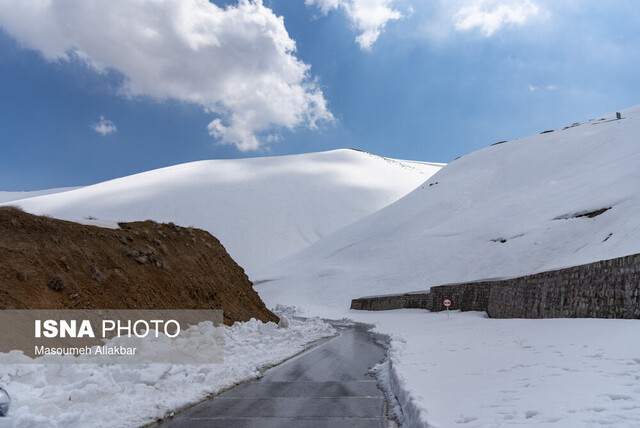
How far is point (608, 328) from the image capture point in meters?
9.90

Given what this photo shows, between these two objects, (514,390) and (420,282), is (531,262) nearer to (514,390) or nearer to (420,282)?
(420,282)

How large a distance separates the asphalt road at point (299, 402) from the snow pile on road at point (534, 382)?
585mm

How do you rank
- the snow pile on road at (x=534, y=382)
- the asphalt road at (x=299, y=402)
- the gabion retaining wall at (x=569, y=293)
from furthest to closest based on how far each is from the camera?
the gabion retaining wall at (x=569, y=293)
the asphalt road at (x=299, y=402)
the snow pile on road at (x=534, y=382)

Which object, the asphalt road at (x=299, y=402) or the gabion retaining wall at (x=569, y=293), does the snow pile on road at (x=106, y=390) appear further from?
the gabion retaining wall at (x=569, y=293)

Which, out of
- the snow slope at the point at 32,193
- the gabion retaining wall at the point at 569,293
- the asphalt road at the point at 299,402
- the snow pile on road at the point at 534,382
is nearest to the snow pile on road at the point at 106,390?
the asphalt road at the point at 299,402

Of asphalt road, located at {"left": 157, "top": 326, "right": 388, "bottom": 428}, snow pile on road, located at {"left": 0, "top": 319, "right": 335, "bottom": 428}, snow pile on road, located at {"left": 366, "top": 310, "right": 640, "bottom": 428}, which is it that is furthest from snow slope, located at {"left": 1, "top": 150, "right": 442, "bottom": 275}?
snow pile on road, located at {"left": 0, "top": 319, "right": 335, "bottom": 428}

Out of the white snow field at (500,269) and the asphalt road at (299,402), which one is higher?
the white snow field at (500,269)

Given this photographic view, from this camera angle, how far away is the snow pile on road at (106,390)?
5.79m

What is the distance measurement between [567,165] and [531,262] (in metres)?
26.3

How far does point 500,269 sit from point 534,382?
1462 inches

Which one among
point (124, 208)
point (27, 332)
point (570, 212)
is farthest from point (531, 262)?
point (124, 208)

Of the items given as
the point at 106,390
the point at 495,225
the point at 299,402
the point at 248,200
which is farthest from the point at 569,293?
the point at 248,200

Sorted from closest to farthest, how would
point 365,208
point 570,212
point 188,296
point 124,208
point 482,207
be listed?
point 188,296, point 570,212, point 482,207, point 124,208, point 365,208

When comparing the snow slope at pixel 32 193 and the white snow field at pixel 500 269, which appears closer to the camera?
the white snow field at pixel 500 269
